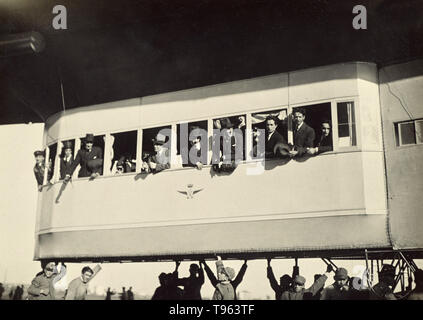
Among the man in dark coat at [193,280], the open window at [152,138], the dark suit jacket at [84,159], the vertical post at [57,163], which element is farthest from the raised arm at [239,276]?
the vertical post at [57,163]

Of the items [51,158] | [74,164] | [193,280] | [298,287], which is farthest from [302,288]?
[51,158]

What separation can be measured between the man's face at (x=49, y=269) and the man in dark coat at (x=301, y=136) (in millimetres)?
2460

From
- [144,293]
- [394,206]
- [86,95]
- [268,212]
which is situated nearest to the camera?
[394,206]

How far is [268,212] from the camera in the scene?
13.7ft

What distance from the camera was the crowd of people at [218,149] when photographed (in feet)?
13.6

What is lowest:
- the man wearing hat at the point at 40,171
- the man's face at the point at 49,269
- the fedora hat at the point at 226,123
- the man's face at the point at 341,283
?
the man's face at the point at 341,283

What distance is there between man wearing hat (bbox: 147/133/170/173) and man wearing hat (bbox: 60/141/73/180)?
832 mm

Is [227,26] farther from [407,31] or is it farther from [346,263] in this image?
[346,263]

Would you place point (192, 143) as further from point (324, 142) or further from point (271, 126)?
point (324, 142)

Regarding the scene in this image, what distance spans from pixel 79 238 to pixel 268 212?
183 cm

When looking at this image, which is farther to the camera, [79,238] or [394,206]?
[79,238]

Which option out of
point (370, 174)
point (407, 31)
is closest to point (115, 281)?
point (370, 174)

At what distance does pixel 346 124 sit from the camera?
4082 mm

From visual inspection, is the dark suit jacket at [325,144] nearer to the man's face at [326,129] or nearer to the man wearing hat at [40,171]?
the man's face at [326,129]
